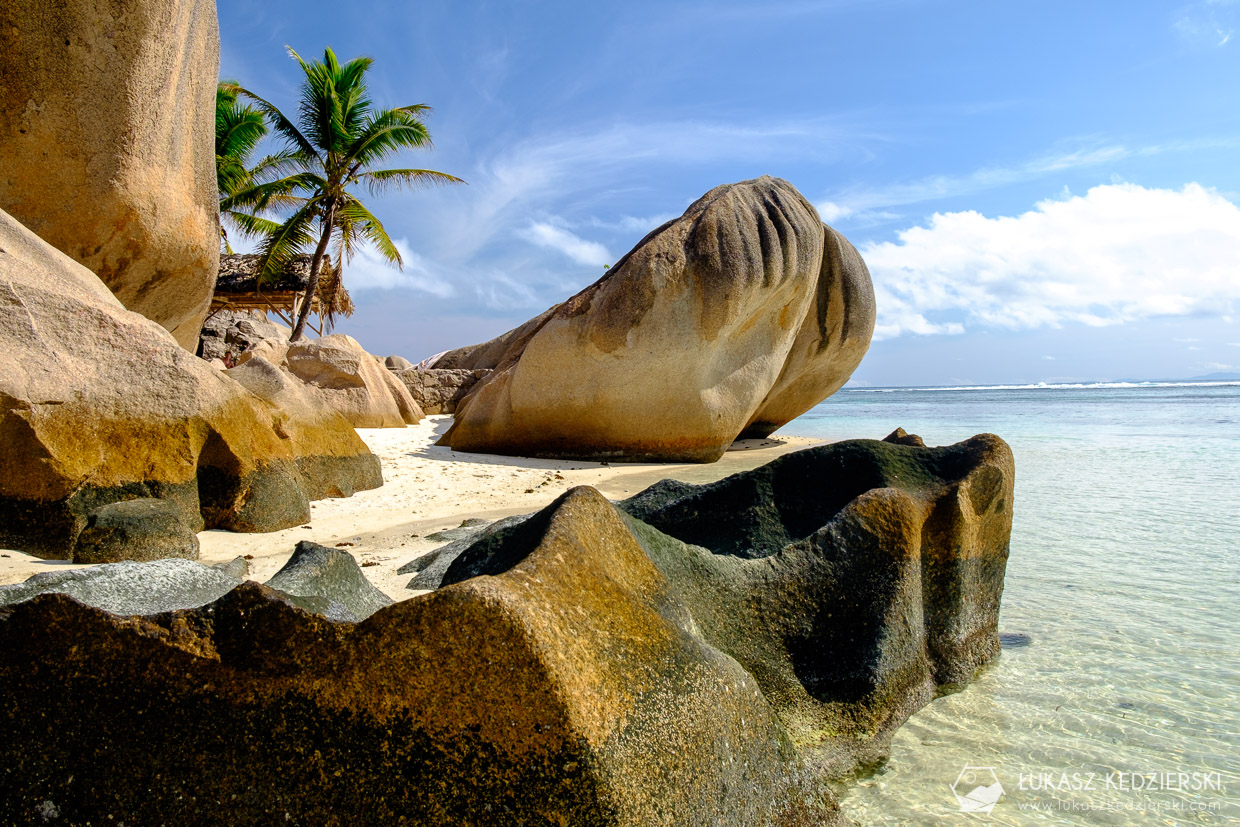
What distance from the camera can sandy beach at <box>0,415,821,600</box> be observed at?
310 cm

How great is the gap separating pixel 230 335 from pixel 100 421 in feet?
42.2

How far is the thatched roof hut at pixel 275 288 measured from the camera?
51.3 ft

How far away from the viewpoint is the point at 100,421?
3092 mm

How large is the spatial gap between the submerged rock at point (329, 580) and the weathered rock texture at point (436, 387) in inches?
443

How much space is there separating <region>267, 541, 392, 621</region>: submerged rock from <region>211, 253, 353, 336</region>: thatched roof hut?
572 inches

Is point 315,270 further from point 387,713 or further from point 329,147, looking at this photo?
point 387,713

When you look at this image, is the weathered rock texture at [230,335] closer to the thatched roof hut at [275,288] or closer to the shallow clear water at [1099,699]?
the thatched roof hut at [275,288]

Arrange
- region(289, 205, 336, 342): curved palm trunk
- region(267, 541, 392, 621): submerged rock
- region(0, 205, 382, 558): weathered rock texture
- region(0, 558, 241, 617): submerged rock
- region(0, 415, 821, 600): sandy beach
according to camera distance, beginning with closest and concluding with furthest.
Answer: region(0, 558, 241, 617): submerged rock < region(267, 541, 392, 621): submerged rock < region(0, 205, 382, 558): weathered rock texture < region(0, 415, 821, 600): sandy beach < region(289, 205, 336, 342): curved palm trunk

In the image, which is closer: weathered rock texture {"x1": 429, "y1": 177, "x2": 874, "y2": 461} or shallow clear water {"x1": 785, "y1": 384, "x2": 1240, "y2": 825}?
shallow clear water {"x1": 785, "y1": 384, "x2": 1240, "y2": 825}

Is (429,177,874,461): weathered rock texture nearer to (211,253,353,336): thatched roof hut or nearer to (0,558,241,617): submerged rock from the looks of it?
(0,558,241,617): submerged rock

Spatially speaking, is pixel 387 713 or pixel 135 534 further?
pixel 135 534

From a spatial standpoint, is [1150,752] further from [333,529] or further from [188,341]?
[188,341]

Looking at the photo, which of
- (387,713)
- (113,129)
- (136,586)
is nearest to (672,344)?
(113,129)

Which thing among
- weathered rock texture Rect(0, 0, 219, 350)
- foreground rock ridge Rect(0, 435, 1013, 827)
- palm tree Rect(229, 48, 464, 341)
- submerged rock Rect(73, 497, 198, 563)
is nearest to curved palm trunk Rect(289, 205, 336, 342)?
palm tree Rect(229, 48, 464, 341)
